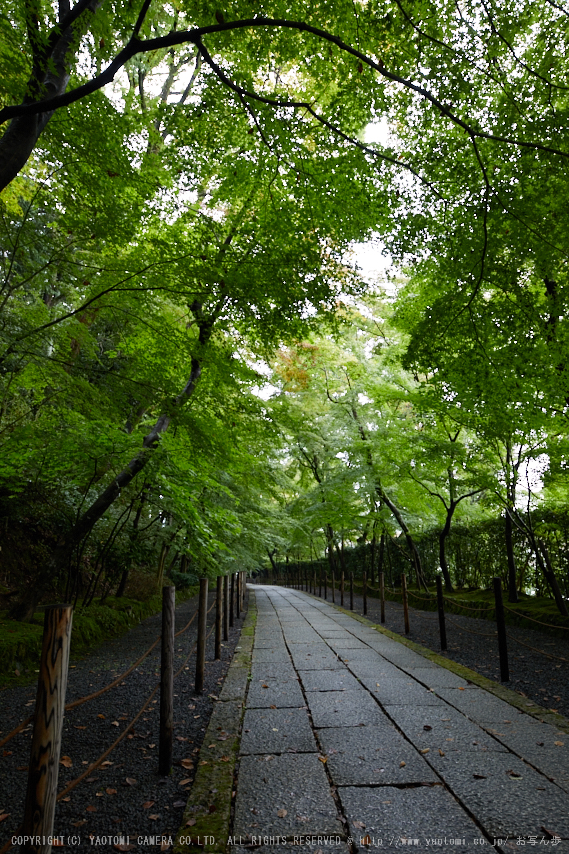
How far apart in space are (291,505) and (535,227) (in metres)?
14.6

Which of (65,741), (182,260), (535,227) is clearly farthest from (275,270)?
(65,741)

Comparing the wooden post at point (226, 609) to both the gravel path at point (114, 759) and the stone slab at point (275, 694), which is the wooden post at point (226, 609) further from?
the stone slab at point (275, 694)

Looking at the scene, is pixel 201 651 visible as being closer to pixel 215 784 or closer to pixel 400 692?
pixel 400 692

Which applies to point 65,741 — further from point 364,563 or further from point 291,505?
point 364,563

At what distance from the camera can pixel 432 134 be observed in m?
5.62

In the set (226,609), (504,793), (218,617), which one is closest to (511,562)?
(226,609)

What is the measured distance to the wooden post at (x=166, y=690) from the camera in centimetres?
303

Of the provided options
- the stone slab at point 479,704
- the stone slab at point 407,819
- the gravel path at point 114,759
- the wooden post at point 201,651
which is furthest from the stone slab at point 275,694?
the stone slab at point 407,819

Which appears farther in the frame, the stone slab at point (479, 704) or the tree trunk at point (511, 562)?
the tree trunk at point (511, 562)

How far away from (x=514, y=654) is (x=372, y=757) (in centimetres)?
473

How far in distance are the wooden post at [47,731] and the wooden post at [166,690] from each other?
1.40 metres

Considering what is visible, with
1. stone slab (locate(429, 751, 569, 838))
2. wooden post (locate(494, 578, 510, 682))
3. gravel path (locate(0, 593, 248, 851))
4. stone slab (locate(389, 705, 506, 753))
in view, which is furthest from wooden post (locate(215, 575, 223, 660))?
stone slab (locate(429, 751, 569, 838))

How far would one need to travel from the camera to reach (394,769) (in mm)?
2875

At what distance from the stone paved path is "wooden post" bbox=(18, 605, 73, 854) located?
3.27ft
